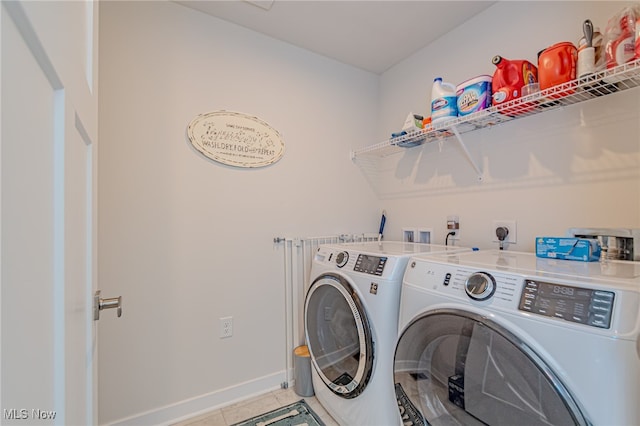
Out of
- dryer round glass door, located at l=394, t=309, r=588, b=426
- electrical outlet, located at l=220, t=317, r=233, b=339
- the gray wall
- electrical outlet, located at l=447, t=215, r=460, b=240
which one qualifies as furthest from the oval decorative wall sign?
dryer round glass door, located at l=394, t=309, r=588, b=426

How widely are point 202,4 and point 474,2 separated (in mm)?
1542

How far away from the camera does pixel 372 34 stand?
1.91 metres

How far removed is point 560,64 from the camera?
1154 millimetres

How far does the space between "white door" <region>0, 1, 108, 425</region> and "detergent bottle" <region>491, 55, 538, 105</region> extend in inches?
60.1

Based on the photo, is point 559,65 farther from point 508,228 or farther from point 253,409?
point 253,409

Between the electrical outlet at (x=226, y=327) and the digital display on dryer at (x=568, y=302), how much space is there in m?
1.52

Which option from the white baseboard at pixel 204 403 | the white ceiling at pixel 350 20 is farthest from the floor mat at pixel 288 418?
the white ceiling at pixel 350 20

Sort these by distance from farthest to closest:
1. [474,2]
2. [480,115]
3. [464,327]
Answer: [474,2] → [480,115] → [464,327]

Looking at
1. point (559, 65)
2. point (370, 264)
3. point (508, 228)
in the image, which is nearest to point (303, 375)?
point (370, 264)

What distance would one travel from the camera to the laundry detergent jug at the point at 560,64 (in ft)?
3.77

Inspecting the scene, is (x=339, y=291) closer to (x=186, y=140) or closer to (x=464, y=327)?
(x=464, y=327)

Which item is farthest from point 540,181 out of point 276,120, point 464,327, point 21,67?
point 21,67

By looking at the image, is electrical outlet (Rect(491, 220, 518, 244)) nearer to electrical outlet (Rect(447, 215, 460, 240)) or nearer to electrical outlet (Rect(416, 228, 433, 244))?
electrical outlet (Rect(447, 215, 460, 240))

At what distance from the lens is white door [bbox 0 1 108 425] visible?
0.87 ft
